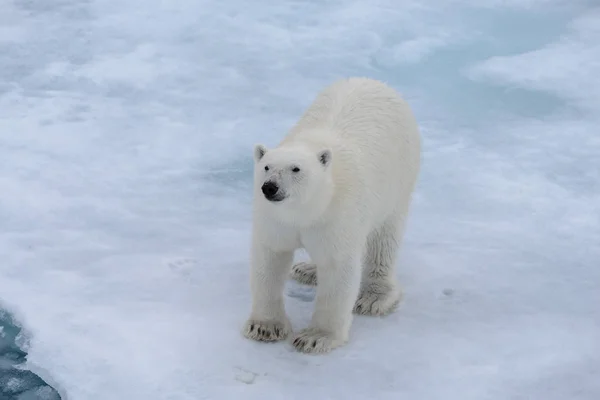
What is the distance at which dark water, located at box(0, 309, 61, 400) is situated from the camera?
345cm

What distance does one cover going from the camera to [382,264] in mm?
4191

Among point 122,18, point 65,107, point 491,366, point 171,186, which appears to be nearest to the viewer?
point 491,366

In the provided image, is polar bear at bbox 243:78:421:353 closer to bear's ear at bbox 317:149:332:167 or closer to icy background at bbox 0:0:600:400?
bear's ear at bbox 317:149:332:167

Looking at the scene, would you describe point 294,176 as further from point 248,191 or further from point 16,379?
point 248,191

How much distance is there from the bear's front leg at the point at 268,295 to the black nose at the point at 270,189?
1.43 feet

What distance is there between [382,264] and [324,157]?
0.87 meters

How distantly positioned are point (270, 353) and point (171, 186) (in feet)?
6.57

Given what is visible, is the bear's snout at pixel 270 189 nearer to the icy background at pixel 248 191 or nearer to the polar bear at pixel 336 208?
the polar bear at pixel 336 208

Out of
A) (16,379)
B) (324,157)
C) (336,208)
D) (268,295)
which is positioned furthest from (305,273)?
(16,379)

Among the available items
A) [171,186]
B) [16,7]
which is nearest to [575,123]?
[171,186]

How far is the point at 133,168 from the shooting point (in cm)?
566

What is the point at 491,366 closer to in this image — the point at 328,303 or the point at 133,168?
the point at 328,303

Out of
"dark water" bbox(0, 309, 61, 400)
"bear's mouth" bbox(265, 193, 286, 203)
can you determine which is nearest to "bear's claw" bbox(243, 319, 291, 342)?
"bear's mouth" bbox(265, 193, 286, 203)

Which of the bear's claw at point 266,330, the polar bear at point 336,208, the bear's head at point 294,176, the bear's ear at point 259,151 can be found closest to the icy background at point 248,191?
the bear's claw at point 266,330
